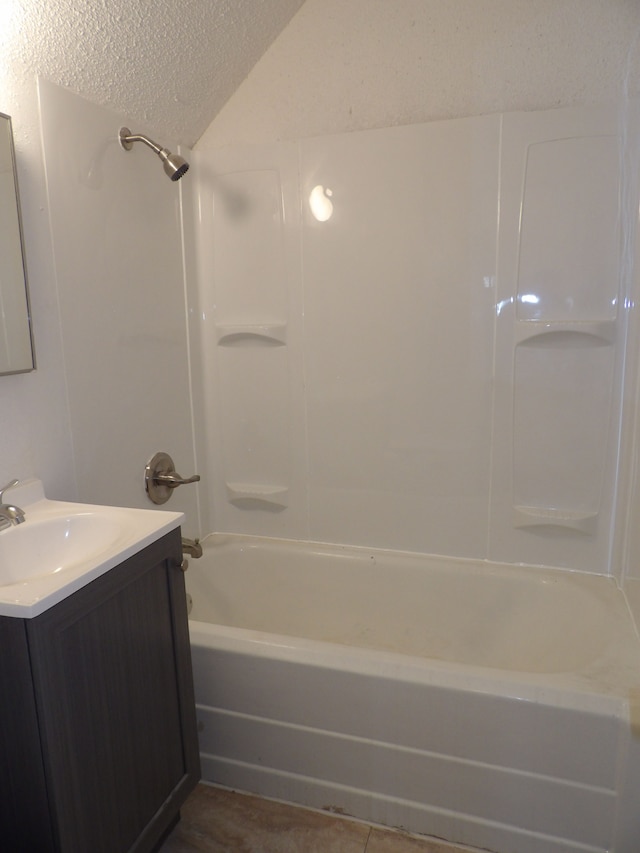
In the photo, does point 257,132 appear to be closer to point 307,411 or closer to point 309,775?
point 307,411

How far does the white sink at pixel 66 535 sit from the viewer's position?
1238 millimetres

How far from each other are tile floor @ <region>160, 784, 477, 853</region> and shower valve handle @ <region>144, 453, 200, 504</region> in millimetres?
937

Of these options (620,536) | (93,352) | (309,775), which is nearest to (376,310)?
(93,352)

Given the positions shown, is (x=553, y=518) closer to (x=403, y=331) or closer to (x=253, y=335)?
A: (x=403, y=331)

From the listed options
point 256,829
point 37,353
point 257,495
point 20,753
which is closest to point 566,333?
point 257,495

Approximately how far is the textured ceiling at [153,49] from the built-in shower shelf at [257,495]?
4.41ft

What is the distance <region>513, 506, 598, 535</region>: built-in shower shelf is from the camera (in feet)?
6.37

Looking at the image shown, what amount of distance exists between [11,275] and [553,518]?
70.4 inches

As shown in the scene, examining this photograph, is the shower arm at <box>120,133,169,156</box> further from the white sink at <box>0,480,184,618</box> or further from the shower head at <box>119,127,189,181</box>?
the white sink at <box>0,480,184,618</box>

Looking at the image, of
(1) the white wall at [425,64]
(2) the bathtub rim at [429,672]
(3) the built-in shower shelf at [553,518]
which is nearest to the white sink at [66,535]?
(2) the bathtub rim at [429,672]

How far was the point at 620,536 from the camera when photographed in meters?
1.89

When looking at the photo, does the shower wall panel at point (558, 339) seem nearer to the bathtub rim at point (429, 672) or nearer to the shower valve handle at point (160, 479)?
the bathtub rim at point (429, 672)

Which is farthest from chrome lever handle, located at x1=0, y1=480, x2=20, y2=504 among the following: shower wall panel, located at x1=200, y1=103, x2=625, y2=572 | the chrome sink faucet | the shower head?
shower wall panel, located at x1=200, y1=103, x2=625, y2=572

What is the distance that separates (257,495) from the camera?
A: 235cm
